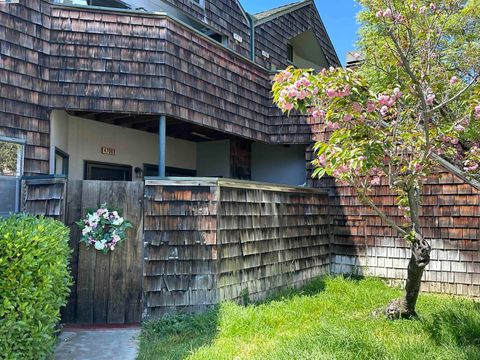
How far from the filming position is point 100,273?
5629 mm

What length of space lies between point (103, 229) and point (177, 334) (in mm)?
1672

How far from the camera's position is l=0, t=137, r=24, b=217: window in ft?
18.6

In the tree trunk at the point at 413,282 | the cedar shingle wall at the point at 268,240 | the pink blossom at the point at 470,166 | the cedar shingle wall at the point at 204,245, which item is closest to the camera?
the tree trunk at the point at 413,282

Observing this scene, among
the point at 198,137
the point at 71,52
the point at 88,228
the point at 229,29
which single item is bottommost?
the point at 88,228

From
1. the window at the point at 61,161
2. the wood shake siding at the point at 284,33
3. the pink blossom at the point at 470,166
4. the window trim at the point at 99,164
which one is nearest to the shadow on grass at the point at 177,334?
the window at the point at 61,161

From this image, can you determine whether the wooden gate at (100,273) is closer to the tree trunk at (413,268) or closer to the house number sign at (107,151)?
the house number sign at (107,151)

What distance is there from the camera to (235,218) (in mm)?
6223

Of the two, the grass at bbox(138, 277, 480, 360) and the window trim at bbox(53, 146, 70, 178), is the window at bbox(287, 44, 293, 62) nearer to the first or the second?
the window trim at bbox(53, 146, 70, 178)

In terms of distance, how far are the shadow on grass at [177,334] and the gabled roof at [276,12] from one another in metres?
7.69

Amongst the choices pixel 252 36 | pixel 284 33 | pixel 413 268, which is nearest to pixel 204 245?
pixel 413 268

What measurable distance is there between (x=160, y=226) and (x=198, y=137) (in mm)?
4576

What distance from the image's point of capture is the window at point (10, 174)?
568 cm

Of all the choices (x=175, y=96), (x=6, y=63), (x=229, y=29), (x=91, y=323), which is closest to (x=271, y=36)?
(x=229, y=29)

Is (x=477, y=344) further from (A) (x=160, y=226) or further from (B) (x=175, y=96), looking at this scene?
(B) (x=175, y=96)
